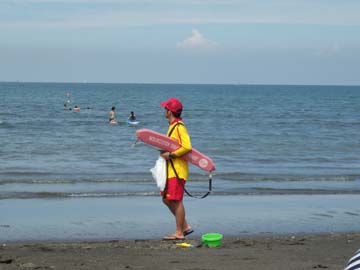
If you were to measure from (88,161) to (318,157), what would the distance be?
24.5ft

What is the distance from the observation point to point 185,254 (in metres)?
8.68

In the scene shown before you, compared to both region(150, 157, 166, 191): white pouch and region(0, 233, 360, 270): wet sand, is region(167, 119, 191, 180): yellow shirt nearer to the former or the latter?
region(150, 157, 166, 191): white pouch

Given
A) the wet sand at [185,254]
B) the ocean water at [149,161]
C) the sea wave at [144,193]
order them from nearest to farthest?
the wet sand at [185,254], the sea wave at [144,193], the ocean water at [149,161]

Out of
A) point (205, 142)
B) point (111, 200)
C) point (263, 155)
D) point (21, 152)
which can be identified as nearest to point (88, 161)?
point (21, 152)

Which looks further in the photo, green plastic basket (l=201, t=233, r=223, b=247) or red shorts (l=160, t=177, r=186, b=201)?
red shorts (l=160, t=177, r=186, b=201)

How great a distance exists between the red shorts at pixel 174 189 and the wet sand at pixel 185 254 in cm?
57

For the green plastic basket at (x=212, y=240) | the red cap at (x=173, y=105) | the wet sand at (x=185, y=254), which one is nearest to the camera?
the wet sand at (x=185, y=254)

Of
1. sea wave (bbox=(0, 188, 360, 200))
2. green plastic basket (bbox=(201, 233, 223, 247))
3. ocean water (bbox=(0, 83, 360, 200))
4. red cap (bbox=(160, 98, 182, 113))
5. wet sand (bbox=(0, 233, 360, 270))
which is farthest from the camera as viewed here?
ocean water (bbox=(0, 83, 360, 200))

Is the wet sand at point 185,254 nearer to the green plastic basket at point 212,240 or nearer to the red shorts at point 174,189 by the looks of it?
the green plastic basket at point 212,240

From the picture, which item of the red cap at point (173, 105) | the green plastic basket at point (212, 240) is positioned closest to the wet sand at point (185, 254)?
the green plastic basket at point (212, 240)

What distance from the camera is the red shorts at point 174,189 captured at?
9.50 m

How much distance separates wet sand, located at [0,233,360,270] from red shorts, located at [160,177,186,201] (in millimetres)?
569

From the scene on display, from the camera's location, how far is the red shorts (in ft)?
31.2

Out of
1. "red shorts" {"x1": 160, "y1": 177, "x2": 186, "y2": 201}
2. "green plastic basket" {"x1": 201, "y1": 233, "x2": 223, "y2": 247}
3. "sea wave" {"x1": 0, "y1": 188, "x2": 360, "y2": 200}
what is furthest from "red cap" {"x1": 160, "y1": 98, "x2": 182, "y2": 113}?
"sea wave" {"x1": 0, "y1": 188, "x2": 360, "y2": 200}
